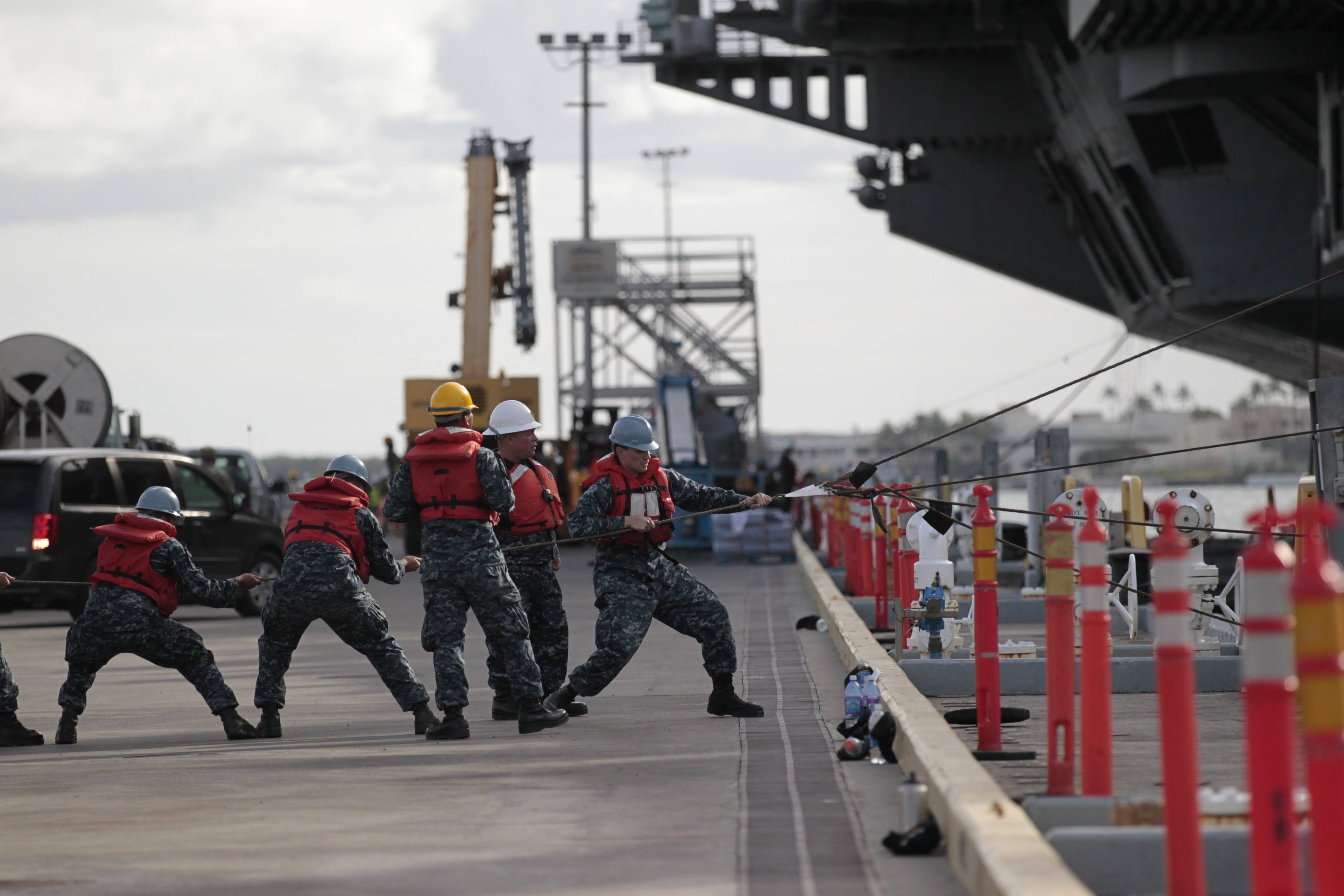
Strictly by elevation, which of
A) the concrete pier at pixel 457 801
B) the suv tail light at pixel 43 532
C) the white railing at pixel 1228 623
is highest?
the suv tail light at pixel 43 532

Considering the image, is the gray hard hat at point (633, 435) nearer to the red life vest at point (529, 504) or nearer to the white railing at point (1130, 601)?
the red life vest at point (529, 504)

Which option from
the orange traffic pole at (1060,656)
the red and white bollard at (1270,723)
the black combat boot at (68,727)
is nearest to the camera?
the red and white bollard at (1270,723)

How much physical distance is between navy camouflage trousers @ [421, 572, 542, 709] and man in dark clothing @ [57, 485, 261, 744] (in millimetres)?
991

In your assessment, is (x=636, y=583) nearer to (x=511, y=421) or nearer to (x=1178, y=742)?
(x=511, y=421)

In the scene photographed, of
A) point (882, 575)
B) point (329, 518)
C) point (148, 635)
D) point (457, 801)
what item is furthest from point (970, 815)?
point (882, 575)

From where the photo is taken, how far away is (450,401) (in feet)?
32.4

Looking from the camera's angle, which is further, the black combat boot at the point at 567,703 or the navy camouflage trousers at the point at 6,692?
the black combat boot at the point at 567,703

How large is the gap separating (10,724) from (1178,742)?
727cm

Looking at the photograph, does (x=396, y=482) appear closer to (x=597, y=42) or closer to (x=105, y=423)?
(x=105, y=423)

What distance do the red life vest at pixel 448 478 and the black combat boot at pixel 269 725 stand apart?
138cm

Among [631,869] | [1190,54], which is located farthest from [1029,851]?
[1190,54]

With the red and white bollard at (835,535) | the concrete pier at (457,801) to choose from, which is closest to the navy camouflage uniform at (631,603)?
the concrete pier at (457,801)

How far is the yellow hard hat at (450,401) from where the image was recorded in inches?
387

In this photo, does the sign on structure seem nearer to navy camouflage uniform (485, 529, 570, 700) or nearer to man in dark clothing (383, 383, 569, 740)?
navy camouflage uniform (485, 529, 570, 700)
